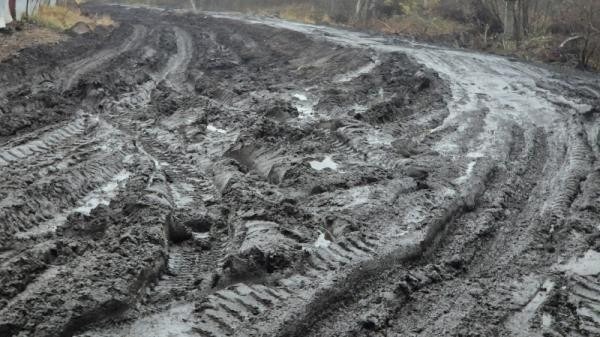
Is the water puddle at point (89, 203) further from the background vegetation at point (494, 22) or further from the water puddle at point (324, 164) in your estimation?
the background vegetation at point (494, 22)

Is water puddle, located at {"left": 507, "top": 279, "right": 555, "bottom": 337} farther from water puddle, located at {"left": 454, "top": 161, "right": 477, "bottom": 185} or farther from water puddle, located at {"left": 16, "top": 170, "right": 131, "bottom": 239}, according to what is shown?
water puddle, located at {"left": 16, "top": 170, "right": 131, "bottom": 239}

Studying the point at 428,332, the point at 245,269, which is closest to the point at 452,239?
the point at 428,332

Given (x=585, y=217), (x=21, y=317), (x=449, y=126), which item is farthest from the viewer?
(x=449, y=126)

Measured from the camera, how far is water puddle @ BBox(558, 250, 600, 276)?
3.80 metres

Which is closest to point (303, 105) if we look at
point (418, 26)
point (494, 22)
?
point (494, 22)

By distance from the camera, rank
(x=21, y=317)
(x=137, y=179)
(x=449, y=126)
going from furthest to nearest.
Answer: (x=449, y=126), (x=137, y=179), (x=21, y=317)

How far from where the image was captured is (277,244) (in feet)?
13.1

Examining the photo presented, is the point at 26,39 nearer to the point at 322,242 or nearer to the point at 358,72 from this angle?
the point at 358,72

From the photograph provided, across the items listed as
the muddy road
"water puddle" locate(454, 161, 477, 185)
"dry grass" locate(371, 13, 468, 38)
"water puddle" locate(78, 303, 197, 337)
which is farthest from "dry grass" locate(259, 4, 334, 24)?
"water puddle" locate(78, 303, 197, 337)

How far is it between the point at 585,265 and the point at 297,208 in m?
2.21

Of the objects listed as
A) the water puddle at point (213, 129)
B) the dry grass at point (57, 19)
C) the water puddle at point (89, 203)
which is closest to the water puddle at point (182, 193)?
the water puddle at point (89, 203)

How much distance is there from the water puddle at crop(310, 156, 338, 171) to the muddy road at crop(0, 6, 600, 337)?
0.08 meters

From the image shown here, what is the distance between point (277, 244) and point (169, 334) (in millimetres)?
1125

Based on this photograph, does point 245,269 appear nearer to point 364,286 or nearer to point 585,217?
point 364,286
